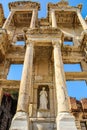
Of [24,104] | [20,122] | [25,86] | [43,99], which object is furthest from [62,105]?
[43,99]

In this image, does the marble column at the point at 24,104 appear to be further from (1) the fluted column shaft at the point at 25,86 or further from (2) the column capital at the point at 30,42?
(2) the column capital at the point at 30,42

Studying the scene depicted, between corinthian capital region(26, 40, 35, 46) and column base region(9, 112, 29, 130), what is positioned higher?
corinthian capital region(26, 40, 35, 46)

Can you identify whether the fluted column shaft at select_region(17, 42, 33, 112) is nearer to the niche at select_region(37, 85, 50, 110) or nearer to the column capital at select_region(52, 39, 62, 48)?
the niche at select_region(37, 85, 50, 110)

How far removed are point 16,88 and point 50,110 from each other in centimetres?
300

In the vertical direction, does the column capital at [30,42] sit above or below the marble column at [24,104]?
above

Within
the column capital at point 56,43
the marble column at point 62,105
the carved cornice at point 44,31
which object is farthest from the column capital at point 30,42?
the marble column at point 62,105

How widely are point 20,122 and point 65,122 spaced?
6.39ft

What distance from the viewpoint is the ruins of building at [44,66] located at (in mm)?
9345

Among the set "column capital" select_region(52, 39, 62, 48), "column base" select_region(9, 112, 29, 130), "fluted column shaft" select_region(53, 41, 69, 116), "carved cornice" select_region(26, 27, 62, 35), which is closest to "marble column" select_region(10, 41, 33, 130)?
"column base" select_region(9, 112, 29, 130)

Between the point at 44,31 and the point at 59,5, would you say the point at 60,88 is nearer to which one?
the point at 44,31

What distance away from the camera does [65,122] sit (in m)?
8.27

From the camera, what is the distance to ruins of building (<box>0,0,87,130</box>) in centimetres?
935

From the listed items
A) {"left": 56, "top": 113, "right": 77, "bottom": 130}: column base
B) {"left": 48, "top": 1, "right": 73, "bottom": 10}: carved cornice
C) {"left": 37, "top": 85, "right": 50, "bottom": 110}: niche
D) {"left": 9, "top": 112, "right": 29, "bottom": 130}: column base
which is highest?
{"left": 48, "top": 1, "right": 73, "bottom": 10}: carved cornice

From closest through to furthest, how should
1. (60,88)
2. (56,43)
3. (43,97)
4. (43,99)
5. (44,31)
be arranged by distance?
(60,88)
(43,99)
(43,97)
(56,43)
(44,31)
